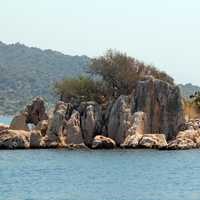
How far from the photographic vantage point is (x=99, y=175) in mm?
76438

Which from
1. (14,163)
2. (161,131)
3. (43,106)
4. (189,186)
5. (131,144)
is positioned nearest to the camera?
(189,186)

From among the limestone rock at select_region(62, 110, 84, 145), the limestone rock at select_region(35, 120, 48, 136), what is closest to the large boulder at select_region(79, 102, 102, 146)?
the limestone rock at select_region(62, 110, 84, 145)

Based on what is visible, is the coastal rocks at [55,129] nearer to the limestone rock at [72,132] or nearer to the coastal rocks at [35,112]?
the limestone rock at [72,132]

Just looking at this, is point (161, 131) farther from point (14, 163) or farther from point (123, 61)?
point (14, 163)

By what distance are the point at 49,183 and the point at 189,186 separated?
12252 millimetres

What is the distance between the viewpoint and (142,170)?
81.2 meters

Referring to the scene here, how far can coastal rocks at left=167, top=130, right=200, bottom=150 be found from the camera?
103562mm

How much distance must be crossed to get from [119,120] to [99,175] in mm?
34529

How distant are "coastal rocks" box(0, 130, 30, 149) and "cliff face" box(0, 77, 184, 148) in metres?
0.61

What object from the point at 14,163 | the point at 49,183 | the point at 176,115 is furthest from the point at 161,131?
the point at 49,183

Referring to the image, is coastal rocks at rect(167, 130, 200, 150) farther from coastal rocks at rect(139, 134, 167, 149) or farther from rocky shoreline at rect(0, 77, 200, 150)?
coastal rocks at rect(139, 134, 167, 149)

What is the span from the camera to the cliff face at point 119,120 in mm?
108875

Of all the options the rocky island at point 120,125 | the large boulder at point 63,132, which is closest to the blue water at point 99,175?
the rocky island at point 120,125

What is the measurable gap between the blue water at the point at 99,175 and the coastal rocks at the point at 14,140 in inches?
135
